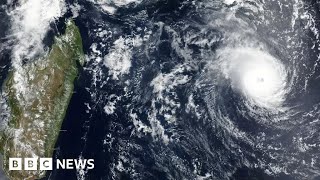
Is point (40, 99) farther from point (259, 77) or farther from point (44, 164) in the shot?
point (259, 77)

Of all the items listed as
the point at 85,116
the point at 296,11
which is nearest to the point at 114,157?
the point at 85,116

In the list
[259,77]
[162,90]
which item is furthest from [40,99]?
[259,77]

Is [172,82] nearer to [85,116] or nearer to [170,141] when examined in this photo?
[170,141]

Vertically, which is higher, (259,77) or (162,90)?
(259,77)

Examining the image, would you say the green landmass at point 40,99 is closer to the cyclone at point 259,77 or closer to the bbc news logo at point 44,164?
the bbc news logo at point 44,164

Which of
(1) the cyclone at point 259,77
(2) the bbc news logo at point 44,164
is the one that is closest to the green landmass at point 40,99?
(2) the bbc news logo at point 44,164
